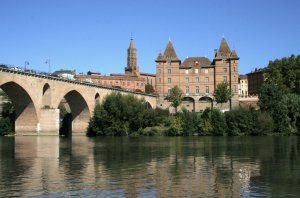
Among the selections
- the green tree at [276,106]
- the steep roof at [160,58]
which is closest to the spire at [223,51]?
the steep roof at [160,58]

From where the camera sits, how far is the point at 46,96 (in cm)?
7562

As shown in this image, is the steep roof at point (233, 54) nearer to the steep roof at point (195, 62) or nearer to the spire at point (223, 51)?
the spire at point (223, 51)

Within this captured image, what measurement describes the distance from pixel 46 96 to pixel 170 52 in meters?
51.8

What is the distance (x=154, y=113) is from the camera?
85938 millimetres

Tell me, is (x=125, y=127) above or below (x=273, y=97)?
below

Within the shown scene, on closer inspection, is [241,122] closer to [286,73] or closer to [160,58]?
[286,73]

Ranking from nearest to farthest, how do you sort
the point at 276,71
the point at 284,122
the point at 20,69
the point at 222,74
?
the point at 20,69 → the point at 284,122 → the point at 276,71 → the point at 222,74

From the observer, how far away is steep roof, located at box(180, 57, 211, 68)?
12175 cm

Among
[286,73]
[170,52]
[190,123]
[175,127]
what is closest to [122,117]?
[175,127]

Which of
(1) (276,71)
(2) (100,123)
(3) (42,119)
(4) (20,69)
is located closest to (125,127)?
(2) (100,123)

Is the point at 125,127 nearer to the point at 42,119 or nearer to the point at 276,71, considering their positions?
the point at 42,119

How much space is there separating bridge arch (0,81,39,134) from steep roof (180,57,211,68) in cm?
5709

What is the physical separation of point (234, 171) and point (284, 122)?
183 feet

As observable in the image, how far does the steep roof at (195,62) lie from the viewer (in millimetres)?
121750
